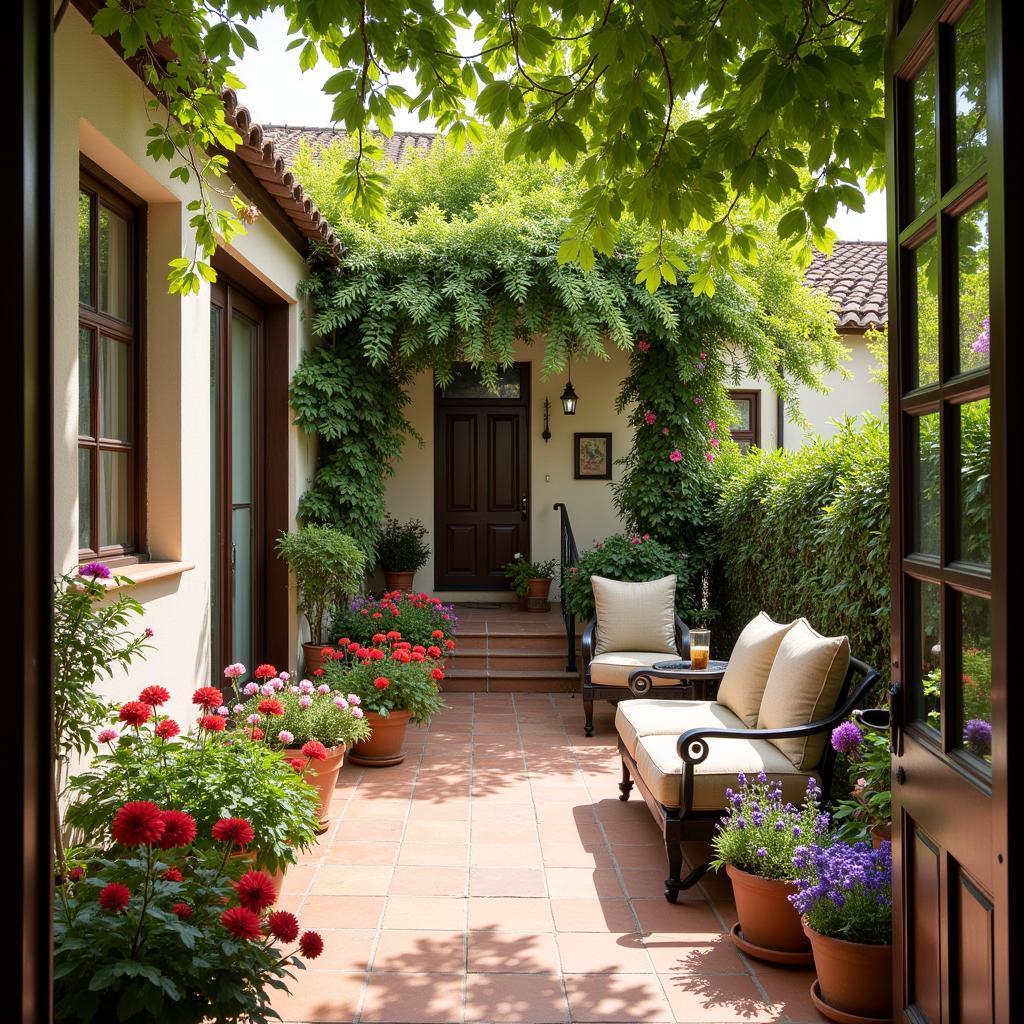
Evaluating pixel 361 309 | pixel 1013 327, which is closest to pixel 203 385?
pixel 361 309

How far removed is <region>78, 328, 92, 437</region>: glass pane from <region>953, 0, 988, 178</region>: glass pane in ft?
10.5

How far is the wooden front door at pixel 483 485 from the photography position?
416 inches

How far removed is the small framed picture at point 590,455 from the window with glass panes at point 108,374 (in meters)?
6.47

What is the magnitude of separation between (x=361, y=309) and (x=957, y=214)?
631 cm

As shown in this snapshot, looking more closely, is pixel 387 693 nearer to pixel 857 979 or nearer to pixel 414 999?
pixel 414 999

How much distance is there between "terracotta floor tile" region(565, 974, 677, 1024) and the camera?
9.50 feet

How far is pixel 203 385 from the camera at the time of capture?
5051 mm

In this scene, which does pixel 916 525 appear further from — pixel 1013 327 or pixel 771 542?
pixel 771 542

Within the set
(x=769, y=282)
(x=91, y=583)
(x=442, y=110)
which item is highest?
(x=769, y=282)

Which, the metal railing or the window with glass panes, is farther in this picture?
the metal railing

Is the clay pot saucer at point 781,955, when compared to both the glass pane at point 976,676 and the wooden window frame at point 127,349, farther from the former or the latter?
the wooden window frame at point 127,349

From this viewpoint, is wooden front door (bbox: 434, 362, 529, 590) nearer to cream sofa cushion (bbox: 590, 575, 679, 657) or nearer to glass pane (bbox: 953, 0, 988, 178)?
cream sofa cushion (bbox: 590, 575, 679, 657)

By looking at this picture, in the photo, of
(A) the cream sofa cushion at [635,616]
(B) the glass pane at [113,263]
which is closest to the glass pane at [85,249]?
(B) the glass pane at [113,263]

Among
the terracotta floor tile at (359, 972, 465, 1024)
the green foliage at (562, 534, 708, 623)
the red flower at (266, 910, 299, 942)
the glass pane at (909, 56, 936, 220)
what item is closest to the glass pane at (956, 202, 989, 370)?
the glass pane at (909, 56, 936, 220)
